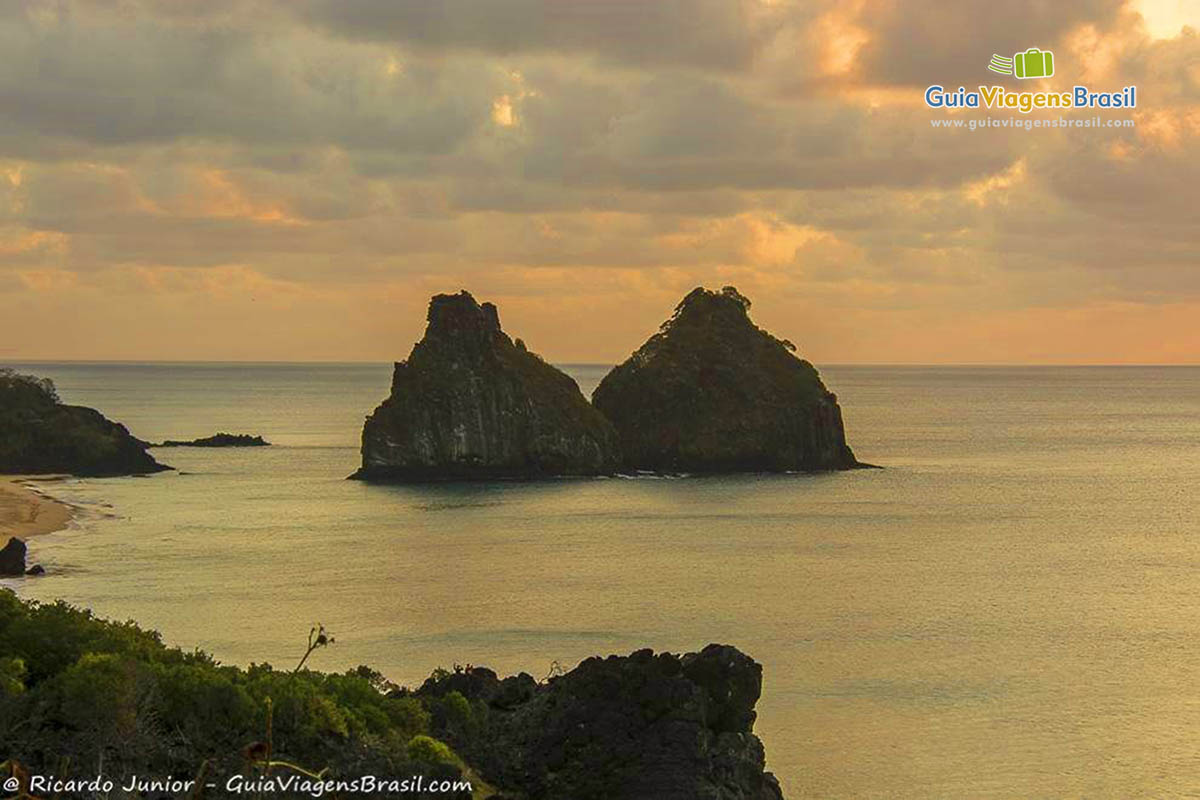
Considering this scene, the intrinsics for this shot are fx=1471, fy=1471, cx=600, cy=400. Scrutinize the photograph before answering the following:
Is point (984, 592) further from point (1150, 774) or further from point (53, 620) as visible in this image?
point (53, 620)

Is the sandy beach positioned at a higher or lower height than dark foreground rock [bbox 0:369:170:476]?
lower

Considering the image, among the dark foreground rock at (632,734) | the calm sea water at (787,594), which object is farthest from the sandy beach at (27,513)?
the dark foreground rock at (632,734)

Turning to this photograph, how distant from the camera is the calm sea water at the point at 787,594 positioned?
5184 cm

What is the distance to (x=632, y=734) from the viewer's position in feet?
119

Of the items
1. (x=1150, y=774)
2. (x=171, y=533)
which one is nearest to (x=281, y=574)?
(x=171, y=533)

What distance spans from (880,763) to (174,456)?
143 metres

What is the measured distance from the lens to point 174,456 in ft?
583

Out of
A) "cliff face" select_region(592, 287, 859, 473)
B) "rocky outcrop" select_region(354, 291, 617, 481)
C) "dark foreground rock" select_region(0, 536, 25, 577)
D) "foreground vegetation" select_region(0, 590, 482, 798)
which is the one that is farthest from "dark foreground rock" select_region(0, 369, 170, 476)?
"foreground vegetation" select_region(0, 590, 482, 798)

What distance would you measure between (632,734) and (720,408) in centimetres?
12114

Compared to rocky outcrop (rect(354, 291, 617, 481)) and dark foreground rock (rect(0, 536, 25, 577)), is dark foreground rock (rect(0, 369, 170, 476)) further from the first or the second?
dark foreground rock (rect(0, 536, 25, 577))

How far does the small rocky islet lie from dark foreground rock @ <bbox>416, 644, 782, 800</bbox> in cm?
10609

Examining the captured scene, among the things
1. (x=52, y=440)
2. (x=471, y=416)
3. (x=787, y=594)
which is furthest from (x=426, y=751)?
(x=52, y=440)

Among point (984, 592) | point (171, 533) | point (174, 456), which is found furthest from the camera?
point (174, 456)

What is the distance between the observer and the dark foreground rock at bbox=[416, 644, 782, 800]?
35031 millimetres
